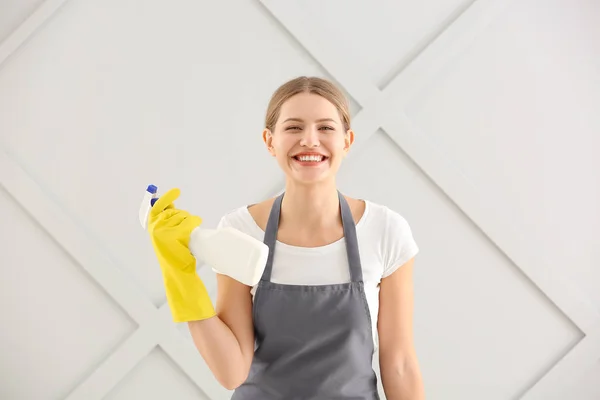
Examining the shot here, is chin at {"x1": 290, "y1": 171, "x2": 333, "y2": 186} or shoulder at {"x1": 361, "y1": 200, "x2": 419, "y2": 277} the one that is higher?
chin at {"x1": 290, "y1": 171, "x2": 333, "y2": 186}

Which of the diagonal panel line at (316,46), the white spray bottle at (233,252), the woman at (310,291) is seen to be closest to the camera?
the white spray bottle at (233,252)

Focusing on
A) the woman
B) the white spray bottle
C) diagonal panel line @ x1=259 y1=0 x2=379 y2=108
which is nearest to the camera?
the white spray bottle

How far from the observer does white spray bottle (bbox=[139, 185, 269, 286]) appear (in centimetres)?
99

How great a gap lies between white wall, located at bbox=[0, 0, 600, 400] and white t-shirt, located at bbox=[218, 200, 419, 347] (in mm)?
907

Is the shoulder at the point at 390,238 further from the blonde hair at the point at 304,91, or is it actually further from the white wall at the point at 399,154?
the white wall at the point at 399,154

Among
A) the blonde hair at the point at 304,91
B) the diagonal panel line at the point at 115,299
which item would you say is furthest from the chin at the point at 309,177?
the diagonal panel line at the point at 115,299

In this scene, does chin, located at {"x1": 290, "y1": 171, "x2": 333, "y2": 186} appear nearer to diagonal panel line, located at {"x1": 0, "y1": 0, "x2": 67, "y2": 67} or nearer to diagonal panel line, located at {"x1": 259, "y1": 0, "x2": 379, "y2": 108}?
diagonal panel line, located at {"x1": 259, "y1": 0, "x2": 379, "y2": 108}

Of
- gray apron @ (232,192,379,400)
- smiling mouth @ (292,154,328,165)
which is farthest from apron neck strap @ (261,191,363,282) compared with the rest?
smiling mouth @ (292,154,328,165)

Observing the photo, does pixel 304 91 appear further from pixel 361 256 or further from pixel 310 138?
pixel 361 256

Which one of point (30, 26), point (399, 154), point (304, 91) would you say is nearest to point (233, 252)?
point (304, 91)

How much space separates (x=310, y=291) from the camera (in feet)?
3.65

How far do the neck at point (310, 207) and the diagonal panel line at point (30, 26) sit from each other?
1346 mm

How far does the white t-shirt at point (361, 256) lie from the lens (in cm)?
113

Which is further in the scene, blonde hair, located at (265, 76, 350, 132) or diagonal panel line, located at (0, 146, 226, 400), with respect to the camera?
diagonal panel line, located at (0, 146, 226, 400)
